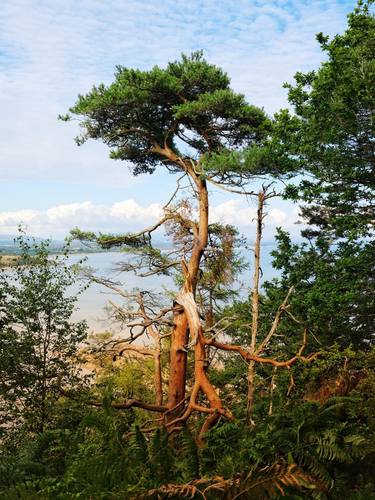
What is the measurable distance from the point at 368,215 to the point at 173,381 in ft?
20.1

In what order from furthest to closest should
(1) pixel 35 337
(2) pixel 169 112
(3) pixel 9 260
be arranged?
A: (2) pixel 169 112
(3) pixel 9 260
(1) pixel 35 337

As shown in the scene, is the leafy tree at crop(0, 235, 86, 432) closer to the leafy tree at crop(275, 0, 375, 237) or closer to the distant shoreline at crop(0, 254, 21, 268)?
the distant shoreline at crop(0, 254, 21, 268)

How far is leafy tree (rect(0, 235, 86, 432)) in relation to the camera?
29.0ft

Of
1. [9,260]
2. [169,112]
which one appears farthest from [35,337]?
[169,112]

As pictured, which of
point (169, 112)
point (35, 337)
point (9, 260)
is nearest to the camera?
point (35, 337)

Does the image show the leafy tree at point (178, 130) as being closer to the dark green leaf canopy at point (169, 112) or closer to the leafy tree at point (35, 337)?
the dark green leaf canopy at point (169, 112)

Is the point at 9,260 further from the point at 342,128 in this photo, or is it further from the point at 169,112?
the point at 342,128

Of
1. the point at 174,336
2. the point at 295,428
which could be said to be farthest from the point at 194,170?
the point at 295,428

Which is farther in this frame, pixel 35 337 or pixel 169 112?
pixel 169 112

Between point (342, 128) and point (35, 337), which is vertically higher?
point (342, 128)

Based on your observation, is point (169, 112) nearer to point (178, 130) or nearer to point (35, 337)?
point (178, 130)

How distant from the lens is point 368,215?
32.7 ft

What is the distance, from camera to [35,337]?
9281 millimetres

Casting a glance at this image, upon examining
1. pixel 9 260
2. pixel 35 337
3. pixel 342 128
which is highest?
pixel 342 128
